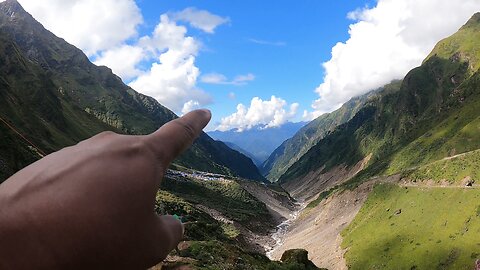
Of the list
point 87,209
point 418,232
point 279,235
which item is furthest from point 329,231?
point 87,209

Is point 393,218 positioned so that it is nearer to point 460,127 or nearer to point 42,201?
point 460,127

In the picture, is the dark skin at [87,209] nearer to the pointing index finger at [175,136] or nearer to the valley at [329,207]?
the pointing index finger at [175,136]

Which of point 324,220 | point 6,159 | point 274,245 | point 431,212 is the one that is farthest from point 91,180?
point 324,220

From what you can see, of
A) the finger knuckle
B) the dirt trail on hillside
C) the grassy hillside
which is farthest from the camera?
the dirt trail on hillside

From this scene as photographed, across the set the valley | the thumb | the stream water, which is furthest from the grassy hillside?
the thumb

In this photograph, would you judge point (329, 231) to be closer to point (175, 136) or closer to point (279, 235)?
point (279, 235)

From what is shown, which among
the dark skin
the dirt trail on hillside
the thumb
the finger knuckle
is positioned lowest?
the dirt trail on hillside

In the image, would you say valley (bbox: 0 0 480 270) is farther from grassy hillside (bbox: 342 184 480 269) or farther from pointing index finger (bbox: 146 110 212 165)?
pointing index finger (bbox: 146 110 212 165)
